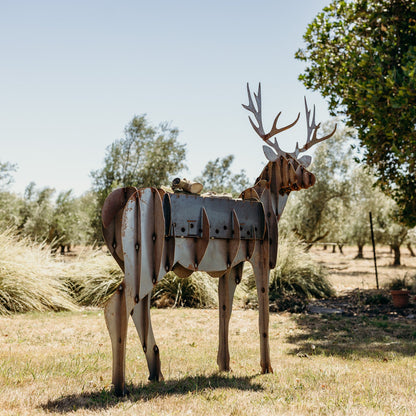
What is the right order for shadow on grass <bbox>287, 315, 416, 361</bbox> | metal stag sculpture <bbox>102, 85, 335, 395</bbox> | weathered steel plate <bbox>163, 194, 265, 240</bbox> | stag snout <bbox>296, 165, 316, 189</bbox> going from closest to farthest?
1. metal stag sculpture <bbox>102, 85, 335, 395</bbox>
2. weathered steel plate <bbox>163, 194, 265, 240</bbox>
3. stag snout <bbox>296, 165, 316, 189</bbox>
4. shadow on grass <bbox>287, 315, 416, 361</bbox>

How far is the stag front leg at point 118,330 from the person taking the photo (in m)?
3.56

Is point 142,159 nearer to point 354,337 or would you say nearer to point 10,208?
point 10,208

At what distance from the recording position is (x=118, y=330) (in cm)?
359

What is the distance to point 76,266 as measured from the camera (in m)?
10.3

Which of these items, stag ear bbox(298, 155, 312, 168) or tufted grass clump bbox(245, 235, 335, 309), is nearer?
stag ear bbox(298, 155, 312, 168)

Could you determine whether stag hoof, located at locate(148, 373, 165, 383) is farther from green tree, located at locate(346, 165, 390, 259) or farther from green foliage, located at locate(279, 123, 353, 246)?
green foliage, located at locate(279, 123, 353, 246)

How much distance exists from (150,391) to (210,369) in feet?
3.32

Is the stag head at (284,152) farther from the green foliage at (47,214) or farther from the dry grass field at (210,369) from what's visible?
the green foliage at (47,214)

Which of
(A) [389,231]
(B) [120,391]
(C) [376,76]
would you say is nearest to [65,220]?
(A) [389,231]

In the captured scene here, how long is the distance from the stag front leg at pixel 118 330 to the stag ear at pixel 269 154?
208cm

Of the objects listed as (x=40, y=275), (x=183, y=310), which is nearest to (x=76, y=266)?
(x=40, y=275)

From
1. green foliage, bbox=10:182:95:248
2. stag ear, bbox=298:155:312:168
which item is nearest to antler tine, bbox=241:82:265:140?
stag ear, bbox=298:155:312:168

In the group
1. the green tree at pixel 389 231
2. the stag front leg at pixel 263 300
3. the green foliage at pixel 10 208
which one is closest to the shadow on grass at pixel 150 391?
the stag front leg at pixel 263 300

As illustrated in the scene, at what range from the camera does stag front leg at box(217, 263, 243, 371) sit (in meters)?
4.49
